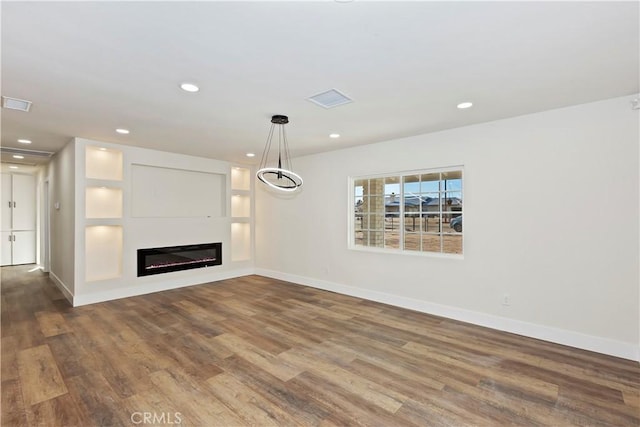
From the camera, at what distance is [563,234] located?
3.38 m

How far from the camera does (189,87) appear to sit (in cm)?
281

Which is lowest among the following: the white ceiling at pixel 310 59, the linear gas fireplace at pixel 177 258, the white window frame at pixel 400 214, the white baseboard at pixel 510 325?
the white baseboard at pixel 510 325

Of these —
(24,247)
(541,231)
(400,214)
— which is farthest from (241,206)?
(24,247)

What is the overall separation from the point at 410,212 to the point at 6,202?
34.0 feet

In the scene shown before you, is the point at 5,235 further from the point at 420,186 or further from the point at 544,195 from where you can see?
A: the point at 544,195

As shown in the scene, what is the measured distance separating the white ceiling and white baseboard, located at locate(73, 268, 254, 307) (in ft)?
9.02

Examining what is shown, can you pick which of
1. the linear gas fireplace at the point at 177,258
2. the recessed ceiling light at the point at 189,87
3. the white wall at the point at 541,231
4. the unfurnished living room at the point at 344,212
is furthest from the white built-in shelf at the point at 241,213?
the recessed ceiling light at the point at 189,87

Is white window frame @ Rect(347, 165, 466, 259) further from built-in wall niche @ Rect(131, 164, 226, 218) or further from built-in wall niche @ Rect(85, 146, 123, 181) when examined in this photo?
built-in wall niche @ Rect(85, 146, 123, 181)

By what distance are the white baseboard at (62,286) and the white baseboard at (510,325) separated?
4332 mm

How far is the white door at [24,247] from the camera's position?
8.13 m

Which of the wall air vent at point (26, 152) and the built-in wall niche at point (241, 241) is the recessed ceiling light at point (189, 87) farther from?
the wall air vent at point (26, 152)

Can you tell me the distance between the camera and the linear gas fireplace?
Answer: 5.56 metres

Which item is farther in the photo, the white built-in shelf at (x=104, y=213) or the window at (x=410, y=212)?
the white built-in shelf at (x=104, y=213)

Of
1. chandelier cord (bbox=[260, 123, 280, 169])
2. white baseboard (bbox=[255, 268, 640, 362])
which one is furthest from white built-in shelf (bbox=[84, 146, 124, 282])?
white baseboard (bbox=[255, 268, 640, 362])
